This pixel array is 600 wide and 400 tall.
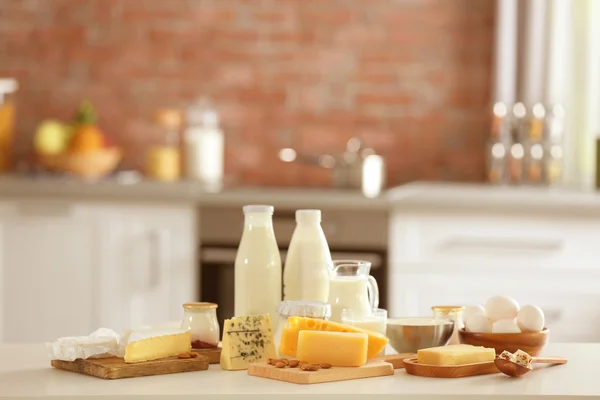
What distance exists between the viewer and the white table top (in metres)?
1.43

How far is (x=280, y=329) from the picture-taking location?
5.77 feet

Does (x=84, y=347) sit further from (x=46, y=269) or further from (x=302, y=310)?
(x=46, y=269)

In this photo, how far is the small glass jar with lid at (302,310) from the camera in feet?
5.51

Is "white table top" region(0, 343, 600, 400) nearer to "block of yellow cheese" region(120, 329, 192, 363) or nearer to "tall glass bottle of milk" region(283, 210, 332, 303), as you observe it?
"block of yellow cheese" region(120, 329, 192, 363)

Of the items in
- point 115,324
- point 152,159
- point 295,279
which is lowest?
point 115,324

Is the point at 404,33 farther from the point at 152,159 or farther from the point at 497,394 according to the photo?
the point at 497,394

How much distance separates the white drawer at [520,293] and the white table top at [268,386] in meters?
1.80

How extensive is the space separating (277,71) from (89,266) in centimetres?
119

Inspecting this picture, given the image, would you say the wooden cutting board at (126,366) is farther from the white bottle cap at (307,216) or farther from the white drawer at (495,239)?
the white drawer at (495,239)

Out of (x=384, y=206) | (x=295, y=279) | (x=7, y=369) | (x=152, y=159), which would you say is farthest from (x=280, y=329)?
(x=152, y=159)

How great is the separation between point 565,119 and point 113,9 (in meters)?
1.86

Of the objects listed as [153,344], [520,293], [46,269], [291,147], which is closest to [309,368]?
[153,344]

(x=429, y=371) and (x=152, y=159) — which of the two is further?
(x=152, y=159)

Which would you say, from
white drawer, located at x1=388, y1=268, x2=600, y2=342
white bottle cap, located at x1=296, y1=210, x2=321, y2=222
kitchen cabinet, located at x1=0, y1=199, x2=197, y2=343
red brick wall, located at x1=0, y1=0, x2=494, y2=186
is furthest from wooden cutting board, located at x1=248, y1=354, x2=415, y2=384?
red brick wall, located at x1=0, y1=0, x2=494, y2=186
